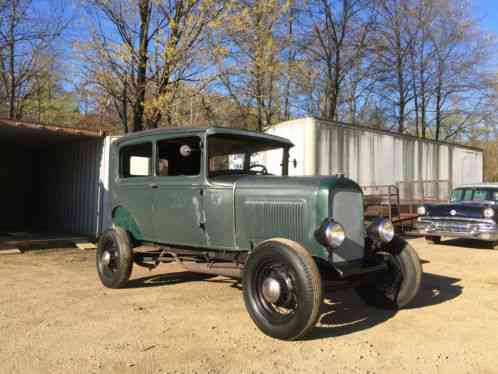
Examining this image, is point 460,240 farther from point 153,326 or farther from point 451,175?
point 153,326

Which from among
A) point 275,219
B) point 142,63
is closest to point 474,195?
point 275,219

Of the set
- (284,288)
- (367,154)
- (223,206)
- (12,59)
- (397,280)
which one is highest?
(12,59)

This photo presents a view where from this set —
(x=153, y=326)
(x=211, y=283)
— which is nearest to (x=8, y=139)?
(x=211, y=283)

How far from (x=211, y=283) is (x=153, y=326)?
1.92 m

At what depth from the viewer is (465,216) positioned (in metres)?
9.91

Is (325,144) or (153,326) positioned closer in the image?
(153,326)

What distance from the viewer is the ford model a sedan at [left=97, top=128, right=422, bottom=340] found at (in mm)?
3697

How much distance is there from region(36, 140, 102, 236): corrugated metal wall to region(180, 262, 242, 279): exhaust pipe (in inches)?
276

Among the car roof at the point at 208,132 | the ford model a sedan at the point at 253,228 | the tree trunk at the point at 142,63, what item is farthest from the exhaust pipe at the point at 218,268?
the tree trunk at the point at 142,63

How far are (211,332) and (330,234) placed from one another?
1.46 meters

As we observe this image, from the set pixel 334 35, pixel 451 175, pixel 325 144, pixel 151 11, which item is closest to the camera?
pixel 325 144

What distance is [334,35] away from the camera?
2302 centimetres

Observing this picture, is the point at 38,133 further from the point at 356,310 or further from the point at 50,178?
the point at 356,310

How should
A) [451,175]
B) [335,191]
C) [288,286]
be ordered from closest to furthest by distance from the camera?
[288,286] → [335,191] → [451,175]
